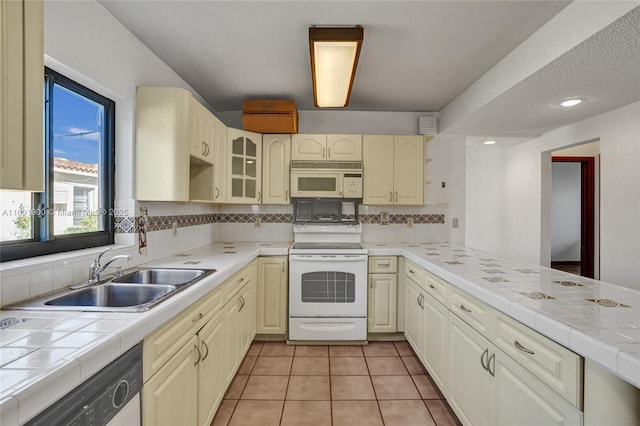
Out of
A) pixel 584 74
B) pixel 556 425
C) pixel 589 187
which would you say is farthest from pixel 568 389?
pixel 589 187

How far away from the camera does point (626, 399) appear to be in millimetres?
892

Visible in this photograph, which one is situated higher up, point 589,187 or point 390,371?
point 589,187

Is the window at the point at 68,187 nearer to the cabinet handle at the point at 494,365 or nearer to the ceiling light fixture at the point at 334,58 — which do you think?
the ceiling light fixture at the point at 334,58

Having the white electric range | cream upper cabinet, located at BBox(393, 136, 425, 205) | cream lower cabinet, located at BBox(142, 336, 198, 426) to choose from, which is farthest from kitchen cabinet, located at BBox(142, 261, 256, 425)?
cream upper cabinet, located at BBox(393, 136, 425, 205)

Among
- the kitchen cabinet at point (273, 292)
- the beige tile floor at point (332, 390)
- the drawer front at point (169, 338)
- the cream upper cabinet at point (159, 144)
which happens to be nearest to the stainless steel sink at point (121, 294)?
the drawer front at point (169, 338)

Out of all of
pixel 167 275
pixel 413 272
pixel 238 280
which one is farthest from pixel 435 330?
pixel 167 275

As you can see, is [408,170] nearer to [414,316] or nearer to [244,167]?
[414,316]

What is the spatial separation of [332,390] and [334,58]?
90.9 inches

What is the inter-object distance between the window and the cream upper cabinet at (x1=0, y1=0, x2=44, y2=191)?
0.64 meters

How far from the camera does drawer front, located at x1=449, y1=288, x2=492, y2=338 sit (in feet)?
5.04

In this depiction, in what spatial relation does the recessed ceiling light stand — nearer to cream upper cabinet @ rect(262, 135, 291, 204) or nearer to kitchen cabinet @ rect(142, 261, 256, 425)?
cream upper cabinet @ rect(262, 135, 291, 204)

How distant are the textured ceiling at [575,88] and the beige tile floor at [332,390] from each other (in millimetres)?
2223

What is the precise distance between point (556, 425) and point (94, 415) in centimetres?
147

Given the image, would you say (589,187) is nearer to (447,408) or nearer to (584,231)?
(584,231)
